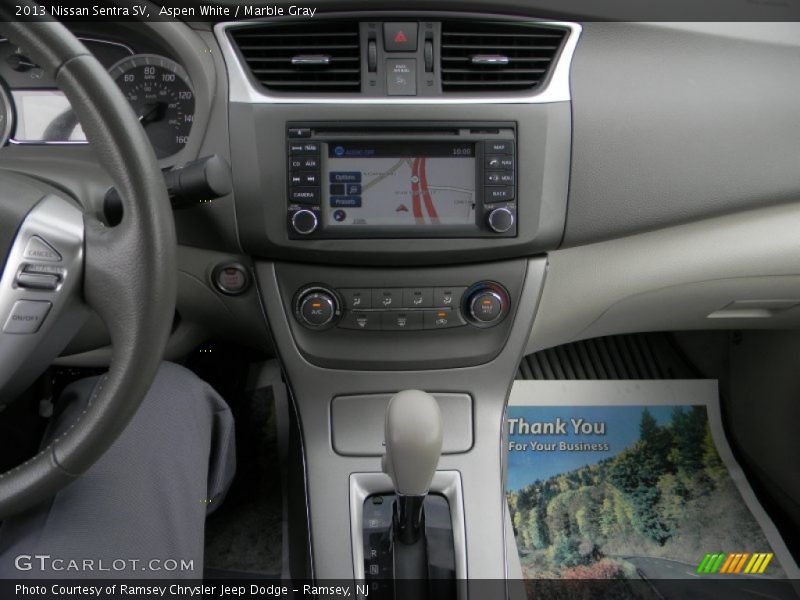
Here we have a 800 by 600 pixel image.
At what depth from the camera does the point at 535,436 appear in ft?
4.95

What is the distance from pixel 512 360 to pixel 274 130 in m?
0.50

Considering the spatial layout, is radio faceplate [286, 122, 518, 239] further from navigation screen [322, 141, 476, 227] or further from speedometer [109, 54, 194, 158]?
speedometer [109, 54, 194, 158]

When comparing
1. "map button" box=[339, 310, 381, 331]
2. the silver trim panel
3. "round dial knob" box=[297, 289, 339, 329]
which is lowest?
"map button" box=[339, 310, 381, 331]

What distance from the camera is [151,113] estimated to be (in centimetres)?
110

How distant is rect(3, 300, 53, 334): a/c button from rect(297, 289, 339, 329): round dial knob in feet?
1.43

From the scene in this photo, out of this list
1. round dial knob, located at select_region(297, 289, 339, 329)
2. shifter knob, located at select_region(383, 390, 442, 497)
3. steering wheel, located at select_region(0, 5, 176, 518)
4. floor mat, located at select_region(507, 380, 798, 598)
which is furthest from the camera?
floor mat, located at select_region(507, 380, 798, 598)

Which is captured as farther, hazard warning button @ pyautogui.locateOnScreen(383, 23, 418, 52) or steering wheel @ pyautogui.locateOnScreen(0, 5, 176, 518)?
hazard warning button @ pyautogui.locateOnScreen(383, 23, 418, 52)

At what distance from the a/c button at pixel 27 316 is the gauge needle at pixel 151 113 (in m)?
0.44

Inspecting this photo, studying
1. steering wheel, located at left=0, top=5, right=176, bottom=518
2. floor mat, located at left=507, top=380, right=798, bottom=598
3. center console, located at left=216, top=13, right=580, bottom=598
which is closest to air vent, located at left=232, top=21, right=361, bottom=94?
center console, located at left=216, top=13, right=580, bottom=598

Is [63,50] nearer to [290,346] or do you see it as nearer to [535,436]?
[290,346]

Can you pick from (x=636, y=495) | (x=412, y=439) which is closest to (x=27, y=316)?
(x=412, y=439)

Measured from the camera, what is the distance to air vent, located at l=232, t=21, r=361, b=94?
1023 mm

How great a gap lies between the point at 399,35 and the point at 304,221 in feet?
0.92

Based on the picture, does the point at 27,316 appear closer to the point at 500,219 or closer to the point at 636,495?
the point at 500,219
